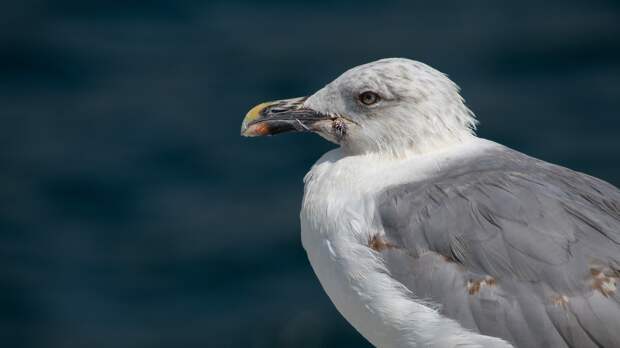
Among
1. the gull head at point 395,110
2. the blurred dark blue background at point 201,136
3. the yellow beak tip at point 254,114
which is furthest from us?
the blurred dark blue background at point 201,136

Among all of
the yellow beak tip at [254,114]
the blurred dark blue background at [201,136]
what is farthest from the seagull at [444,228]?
the blurred dark blue background at [201,136]

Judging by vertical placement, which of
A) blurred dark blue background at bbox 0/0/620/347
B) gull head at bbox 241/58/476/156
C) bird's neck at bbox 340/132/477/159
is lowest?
blurred dark blue background at bbox 0/0/620/347

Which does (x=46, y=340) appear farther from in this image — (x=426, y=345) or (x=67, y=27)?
(x=426, y=345)

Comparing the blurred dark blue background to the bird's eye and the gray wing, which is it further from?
the gray wing

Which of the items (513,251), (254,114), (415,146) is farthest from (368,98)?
(513,251)

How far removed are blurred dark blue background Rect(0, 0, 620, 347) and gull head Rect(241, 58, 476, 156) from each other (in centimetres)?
465

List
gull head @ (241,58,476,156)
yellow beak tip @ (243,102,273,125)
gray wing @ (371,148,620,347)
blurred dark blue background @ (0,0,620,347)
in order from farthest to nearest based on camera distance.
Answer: blurred dark blue background @ (0,0,620,347) < yellow beak tip @ (243,102,273,125) < gull head @ (241,58,476,156) < gray wing @ (371,148,620,347)

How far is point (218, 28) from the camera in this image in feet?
42.0

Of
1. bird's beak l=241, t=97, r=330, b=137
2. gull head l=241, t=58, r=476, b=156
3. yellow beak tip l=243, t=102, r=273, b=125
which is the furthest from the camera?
yellow beak tip l=243, t=102, r=273, b=125

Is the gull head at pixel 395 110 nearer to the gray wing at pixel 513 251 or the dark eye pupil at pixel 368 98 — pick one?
the dark eye pupil at pixel 368 98

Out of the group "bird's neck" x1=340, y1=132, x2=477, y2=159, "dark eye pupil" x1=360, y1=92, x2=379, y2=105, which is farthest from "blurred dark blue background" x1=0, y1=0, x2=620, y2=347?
"dark eye pupil" x1=360, y1=92, x2=379, y2=105

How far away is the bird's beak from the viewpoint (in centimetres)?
593

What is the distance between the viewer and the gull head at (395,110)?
571cm

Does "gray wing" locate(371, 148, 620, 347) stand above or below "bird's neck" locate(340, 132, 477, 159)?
below
